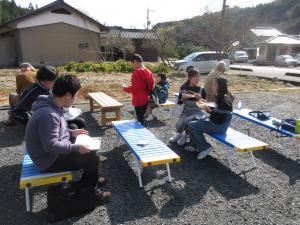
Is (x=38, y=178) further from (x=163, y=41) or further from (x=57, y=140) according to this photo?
(x=163, y=41)

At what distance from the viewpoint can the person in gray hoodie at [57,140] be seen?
2896 mm

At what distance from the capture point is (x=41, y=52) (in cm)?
2292

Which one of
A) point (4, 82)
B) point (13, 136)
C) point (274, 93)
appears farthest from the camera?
point (4, 82)

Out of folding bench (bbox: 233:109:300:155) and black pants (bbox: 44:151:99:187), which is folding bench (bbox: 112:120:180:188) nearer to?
black pants (bbox: 44:151:99:187)

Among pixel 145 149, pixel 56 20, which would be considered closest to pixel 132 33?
pixel 56 20

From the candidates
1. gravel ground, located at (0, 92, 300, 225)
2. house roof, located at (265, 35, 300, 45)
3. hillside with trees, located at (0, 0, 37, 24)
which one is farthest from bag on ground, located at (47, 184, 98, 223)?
A: house roof, located at (265, 35, 300, 45)

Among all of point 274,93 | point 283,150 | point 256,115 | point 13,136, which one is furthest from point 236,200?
point 274,93

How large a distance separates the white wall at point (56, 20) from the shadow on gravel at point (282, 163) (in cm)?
2119

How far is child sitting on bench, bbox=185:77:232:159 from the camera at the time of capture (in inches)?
176

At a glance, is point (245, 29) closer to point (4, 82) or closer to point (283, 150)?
point (4, 82)

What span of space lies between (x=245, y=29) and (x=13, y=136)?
2344 cm

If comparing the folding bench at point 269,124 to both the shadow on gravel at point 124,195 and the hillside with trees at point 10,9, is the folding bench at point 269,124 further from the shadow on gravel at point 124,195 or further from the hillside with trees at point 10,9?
the hillside with trees at point 10,9

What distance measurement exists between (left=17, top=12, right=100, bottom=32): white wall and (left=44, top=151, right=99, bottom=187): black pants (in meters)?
21.7

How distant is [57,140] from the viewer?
294cm
